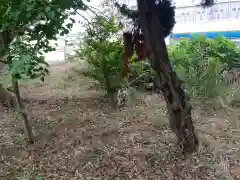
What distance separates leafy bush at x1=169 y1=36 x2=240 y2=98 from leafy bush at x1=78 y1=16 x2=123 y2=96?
3.00 ft

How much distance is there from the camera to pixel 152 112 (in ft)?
11.5

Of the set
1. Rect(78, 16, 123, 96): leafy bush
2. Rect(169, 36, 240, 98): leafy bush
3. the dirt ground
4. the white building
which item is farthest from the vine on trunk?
the white building

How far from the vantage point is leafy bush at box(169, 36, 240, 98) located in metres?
3.92

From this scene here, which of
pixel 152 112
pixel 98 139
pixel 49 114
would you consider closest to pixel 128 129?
pixel 98 139

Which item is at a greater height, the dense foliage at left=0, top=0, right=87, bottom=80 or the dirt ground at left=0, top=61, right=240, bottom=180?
the dense foliage at left=0, top=0, right=87, bottom=80

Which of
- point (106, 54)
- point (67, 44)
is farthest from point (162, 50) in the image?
point (67, 44)

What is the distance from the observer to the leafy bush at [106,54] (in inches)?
148

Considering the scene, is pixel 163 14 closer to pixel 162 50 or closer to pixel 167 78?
pixel 162 50

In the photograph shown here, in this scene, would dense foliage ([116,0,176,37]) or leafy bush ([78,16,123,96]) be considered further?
leafy bush ([78,16,123,96])

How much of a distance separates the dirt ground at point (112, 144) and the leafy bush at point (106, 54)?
293 mm

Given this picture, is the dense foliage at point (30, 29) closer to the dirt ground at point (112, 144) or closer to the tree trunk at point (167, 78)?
the tree trunk at point (167, 78)

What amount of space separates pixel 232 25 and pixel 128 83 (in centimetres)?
315

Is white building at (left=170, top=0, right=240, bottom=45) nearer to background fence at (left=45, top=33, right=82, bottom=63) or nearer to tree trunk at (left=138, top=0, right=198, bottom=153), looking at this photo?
background fence at (left=45, top=33, right=82, bottom=63)

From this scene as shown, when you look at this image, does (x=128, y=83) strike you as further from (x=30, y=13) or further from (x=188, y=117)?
(x=30, y=13)
